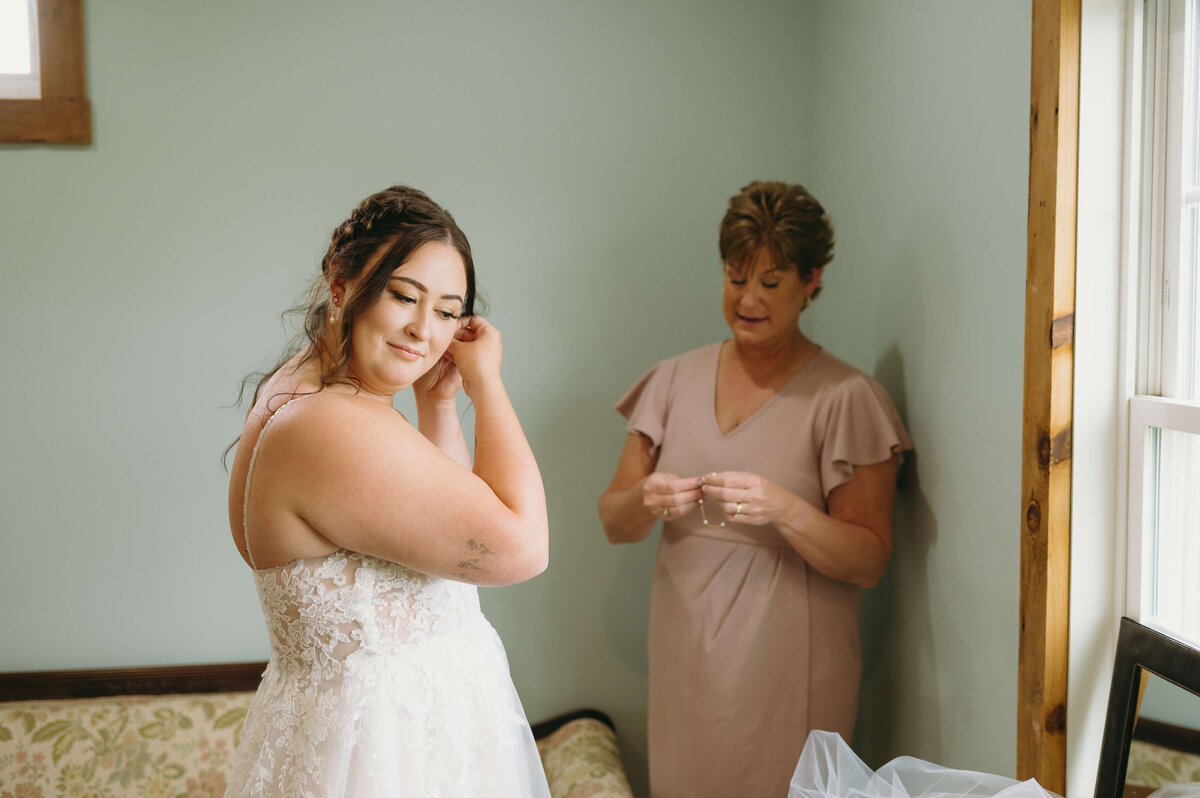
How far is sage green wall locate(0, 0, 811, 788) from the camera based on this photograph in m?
2.08

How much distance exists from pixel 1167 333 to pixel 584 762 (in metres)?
1.55

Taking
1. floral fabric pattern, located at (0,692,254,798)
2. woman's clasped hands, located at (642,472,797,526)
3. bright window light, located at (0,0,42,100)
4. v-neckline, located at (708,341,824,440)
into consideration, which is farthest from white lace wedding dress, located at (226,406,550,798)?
bright window light, located at (0,0,42,100)

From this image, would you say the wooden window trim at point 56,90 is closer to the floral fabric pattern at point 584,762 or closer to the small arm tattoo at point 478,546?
the small arm tattoo at point 478,546

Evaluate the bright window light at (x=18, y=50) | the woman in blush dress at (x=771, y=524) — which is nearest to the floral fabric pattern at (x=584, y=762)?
the woman in blush dress at (x=771, y=524)

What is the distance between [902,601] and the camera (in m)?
1.73

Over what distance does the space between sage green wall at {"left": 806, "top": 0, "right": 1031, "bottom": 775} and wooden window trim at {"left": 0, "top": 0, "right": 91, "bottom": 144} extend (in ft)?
6.15

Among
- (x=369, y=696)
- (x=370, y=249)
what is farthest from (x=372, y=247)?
(x=369, y=696)

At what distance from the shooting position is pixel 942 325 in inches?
59.2

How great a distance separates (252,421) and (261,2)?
4.90 feet

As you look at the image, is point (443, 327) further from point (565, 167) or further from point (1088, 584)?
point (565, 167)

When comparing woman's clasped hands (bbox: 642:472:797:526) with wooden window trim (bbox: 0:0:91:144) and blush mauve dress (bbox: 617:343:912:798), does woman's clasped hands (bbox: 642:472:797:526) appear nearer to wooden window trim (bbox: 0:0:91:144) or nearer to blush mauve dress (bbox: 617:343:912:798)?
blush mauve dress (bbox: 617:343:912:798)

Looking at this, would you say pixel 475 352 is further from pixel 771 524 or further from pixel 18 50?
pixel 18 50

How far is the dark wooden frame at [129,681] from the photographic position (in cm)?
208

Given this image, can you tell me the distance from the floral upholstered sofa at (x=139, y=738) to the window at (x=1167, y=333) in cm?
126
